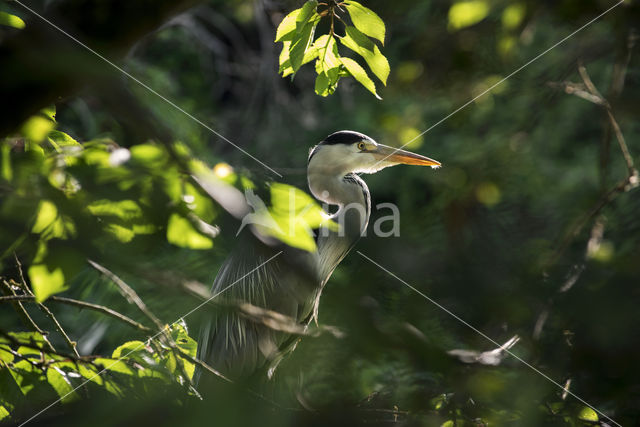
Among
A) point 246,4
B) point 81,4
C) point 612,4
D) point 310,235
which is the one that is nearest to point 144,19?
point 81,4

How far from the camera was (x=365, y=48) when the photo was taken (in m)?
0.58

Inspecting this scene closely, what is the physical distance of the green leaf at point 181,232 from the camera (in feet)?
1.18

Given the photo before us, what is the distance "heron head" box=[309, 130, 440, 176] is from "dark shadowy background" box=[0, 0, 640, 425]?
0.19m

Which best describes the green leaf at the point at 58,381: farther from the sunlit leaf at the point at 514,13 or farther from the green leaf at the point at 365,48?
the sunlit leaf at the point at 514,13

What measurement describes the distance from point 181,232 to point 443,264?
42 cm

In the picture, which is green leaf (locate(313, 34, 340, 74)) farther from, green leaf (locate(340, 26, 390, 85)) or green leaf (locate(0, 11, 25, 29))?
green leaf (locate(0, 11, 25, 29))

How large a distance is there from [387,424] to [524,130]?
1527 mm

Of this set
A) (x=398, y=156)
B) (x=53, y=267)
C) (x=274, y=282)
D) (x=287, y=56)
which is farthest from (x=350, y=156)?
(x=53, y=267)

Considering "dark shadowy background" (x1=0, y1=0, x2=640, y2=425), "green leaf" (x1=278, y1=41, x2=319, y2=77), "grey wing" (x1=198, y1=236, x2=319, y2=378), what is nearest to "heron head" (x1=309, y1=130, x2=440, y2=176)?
"dark shadowy background" (x1=0, y1=0, x2=640, y2=425)

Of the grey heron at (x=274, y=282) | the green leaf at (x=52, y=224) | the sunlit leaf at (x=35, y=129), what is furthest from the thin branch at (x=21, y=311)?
the grey heron at (x=274, y=282)

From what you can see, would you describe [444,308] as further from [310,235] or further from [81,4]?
[81,4]

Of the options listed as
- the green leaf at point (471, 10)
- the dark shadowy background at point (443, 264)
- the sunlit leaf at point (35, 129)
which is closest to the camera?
the dark shadowy background at point (443, 264)

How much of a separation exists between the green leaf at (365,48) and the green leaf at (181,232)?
12.2 inches

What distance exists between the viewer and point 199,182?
1.11ft
